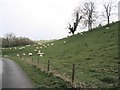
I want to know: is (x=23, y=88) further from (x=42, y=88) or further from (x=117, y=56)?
(x=117, y=56)

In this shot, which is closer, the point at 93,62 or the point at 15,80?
the point at 15,80

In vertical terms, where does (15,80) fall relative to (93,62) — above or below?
below

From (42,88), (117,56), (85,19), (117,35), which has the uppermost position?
(85,19)

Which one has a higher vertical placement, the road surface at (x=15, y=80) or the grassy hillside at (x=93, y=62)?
the grassy hillside at (x=93, y=62)

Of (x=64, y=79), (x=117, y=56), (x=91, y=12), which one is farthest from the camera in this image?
(x=91, y=12)

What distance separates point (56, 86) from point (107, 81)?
12.7ft

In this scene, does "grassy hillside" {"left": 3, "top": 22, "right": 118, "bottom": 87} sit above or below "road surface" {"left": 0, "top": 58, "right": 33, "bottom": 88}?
above

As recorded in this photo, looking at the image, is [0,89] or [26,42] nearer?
[0,89]

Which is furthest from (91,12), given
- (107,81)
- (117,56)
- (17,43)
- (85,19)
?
(107,81)

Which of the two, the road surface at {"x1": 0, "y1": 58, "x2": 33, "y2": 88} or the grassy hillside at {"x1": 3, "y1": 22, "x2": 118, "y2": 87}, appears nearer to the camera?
the road surface at {"x1": 0, "y1": 58, "x2": 33, "y2": 88}

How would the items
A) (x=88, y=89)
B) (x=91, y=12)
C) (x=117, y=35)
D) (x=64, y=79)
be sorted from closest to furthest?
(x=88, y=89)
(x=64, y=79)
(x=117, y=35)
(x=91, y=12)

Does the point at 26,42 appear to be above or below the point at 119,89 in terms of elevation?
above

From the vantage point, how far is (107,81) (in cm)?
1981

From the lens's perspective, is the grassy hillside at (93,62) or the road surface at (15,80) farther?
the grassy hillside at (93,62)
